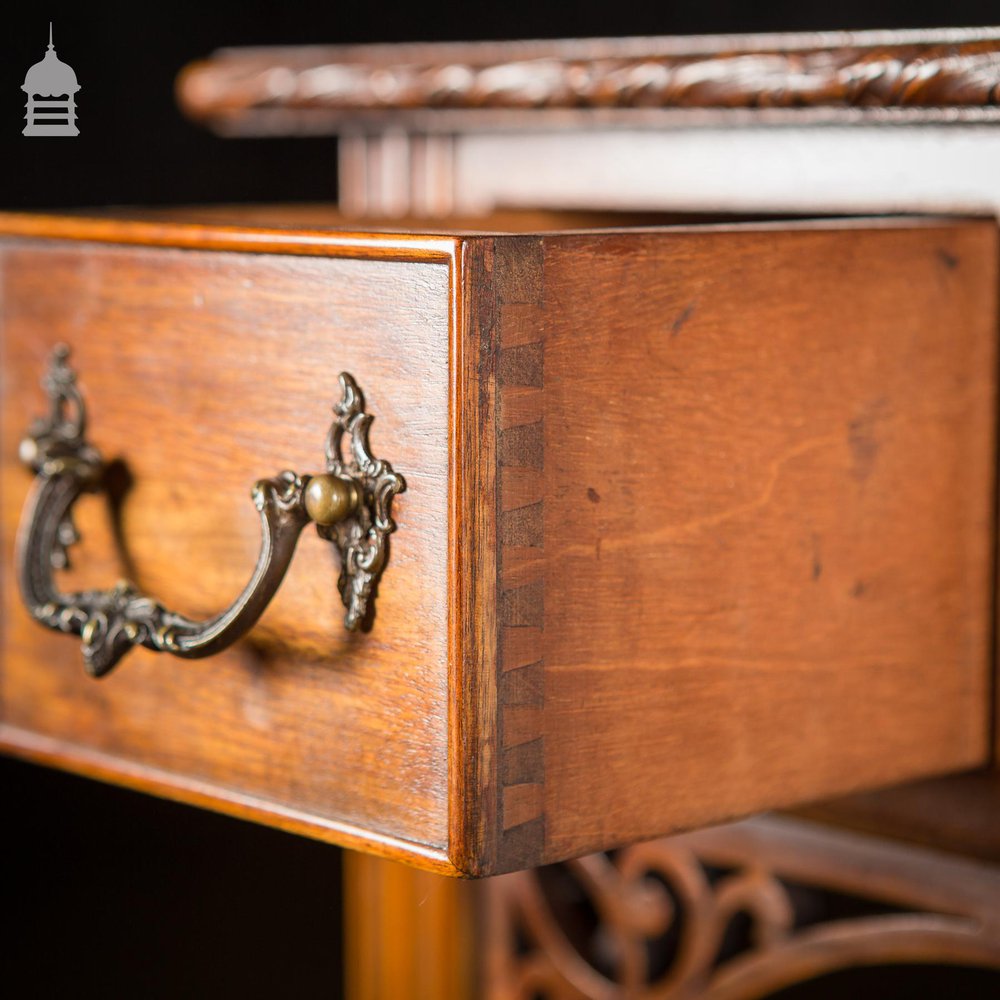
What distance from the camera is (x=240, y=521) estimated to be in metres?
0.64

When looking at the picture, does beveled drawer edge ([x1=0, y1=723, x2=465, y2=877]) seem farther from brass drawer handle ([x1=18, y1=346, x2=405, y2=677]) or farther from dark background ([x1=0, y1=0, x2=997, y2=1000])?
dark background ([x1=0, y1=0, x2=997, y2=1000])

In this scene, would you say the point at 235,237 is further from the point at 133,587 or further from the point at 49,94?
the point at 49,94

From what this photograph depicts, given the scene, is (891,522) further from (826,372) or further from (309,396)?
(309,396)

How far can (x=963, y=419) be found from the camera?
2.29ft

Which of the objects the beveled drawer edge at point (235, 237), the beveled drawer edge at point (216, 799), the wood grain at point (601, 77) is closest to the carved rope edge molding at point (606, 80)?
the wood grain at point (601, 77)

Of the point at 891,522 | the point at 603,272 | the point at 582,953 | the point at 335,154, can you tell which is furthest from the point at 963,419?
the point at 335,154

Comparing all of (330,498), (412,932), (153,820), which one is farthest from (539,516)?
(153,820)

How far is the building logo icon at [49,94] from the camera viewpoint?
1.00 metres

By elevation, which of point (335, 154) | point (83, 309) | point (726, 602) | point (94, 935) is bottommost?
point (94, 935)

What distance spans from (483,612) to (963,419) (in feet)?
0.81

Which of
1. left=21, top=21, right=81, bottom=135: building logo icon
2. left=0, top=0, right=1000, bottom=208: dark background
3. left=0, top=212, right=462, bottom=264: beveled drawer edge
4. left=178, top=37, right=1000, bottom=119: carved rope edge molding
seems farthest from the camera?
left=0, top=0, right=1000, bottom=208: dark background

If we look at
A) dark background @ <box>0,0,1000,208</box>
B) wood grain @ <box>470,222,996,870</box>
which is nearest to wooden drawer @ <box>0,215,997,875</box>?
wood grain @ <box>470,222,996,870</box>

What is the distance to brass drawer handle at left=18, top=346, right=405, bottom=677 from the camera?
0.57m

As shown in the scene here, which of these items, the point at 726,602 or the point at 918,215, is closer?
the point at 726,602
